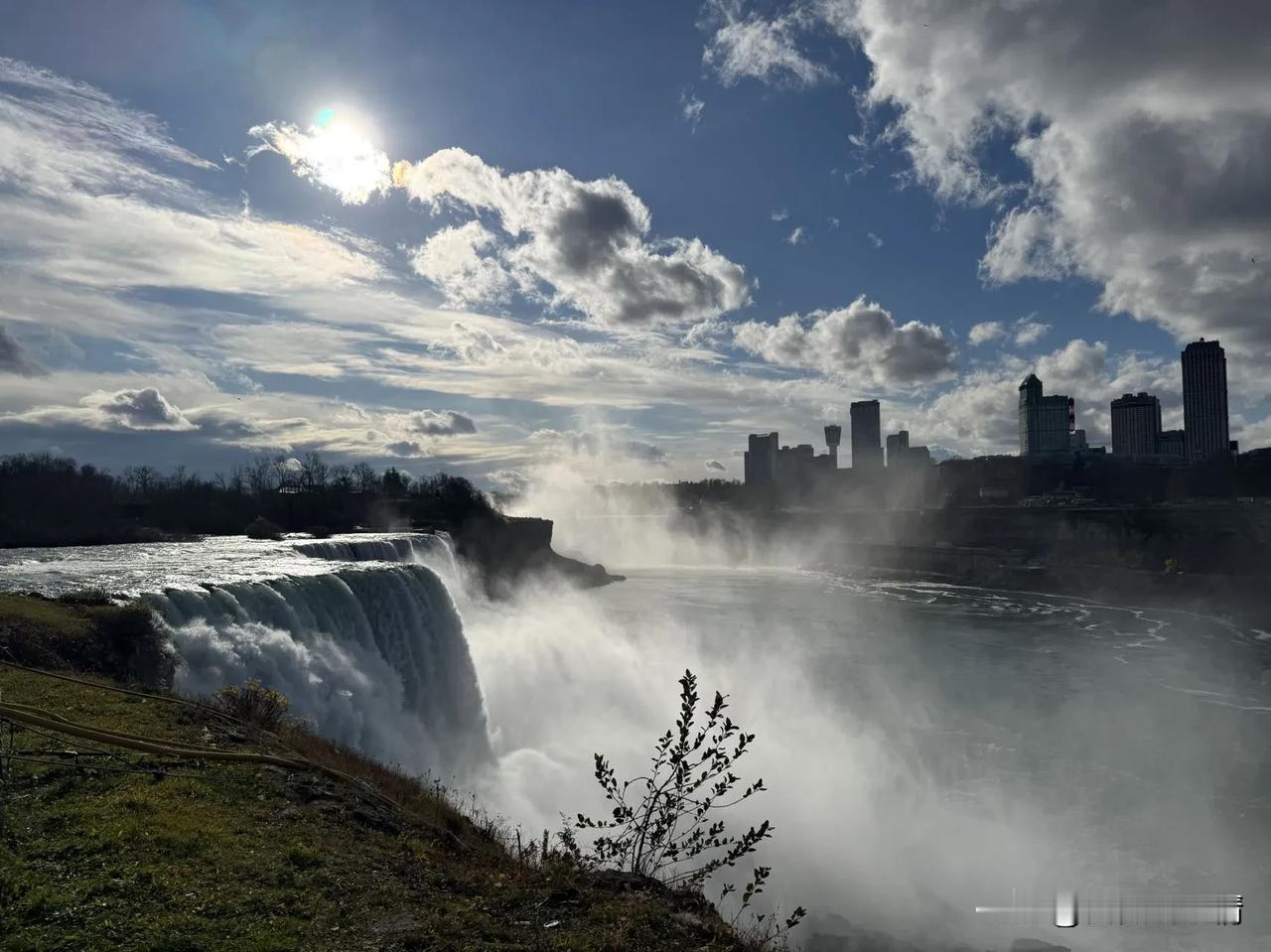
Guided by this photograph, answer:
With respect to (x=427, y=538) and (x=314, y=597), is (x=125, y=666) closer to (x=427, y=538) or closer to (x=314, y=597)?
(x=314, y=597)

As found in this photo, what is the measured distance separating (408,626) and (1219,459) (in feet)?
521

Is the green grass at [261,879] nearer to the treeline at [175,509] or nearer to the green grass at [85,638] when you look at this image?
the green grass at [85,638]

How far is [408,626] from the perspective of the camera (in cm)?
2416

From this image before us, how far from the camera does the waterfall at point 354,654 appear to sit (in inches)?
635

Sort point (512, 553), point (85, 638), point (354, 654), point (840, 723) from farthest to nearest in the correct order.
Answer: point (512, 553) → point (840, 723) → point (354, 654) → point (85, 638)


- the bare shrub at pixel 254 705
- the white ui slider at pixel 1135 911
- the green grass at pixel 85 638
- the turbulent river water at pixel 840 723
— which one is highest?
the green grass at pixel 85 638

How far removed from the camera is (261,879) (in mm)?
6062

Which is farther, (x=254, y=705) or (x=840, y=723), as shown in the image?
(x=840, y=723)

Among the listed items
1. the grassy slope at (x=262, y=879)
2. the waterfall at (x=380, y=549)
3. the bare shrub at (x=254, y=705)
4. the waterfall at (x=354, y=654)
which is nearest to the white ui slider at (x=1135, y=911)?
the grassy slope at (x=262, y=879)

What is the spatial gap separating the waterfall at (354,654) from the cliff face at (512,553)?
33.6m

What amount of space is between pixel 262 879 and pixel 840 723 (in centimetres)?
2422

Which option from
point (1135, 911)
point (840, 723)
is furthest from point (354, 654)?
point (1135, 911)

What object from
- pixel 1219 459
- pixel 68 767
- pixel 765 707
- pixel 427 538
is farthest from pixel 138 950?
pixel 1219 459

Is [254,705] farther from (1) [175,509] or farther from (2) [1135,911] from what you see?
(1) [175,509]
